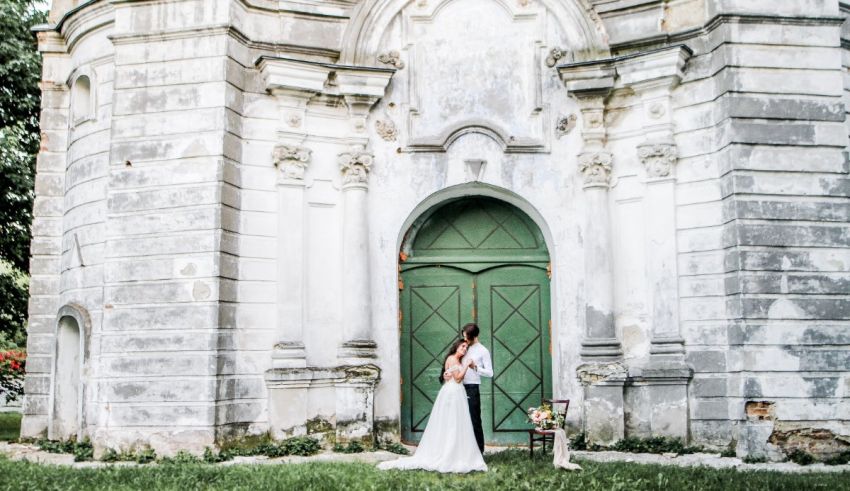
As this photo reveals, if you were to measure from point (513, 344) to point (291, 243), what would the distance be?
127 inches

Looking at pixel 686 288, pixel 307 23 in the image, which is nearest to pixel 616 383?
pixel 686 288

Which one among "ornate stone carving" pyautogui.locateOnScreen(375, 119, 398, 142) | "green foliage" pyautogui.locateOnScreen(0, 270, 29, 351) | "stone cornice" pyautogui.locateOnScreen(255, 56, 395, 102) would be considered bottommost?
"green foliage" pyautogui.locateOnScreen(0, 270, 29, 351)

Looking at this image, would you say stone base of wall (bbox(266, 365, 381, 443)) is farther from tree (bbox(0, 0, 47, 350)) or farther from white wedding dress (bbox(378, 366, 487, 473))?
tree (bbox(0, 0, 47, 350))

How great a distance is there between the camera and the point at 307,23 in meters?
11.3

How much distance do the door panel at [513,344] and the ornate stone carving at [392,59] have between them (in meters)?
3.02

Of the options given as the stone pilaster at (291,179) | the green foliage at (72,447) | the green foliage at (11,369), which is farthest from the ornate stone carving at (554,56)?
the green foliage at (11,369)

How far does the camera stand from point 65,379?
466 inches

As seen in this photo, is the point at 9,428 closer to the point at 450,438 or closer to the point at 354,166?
the point at 354,166

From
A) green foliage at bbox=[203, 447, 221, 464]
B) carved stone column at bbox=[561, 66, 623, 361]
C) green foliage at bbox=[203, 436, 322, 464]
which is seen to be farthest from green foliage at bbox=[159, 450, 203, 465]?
carved stone column at bbox=[561, 66, 623, 361]

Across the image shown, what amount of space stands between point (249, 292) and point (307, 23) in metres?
3.61

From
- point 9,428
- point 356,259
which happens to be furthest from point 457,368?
point 9,428

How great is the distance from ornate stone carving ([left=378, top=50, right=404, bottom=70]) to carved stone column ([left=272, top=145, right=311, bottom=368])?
1.63m

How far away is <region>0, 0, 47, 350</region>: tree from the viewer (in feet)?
50.6

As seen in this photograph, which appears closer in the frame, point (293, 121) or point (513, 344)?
point (293, 121)
